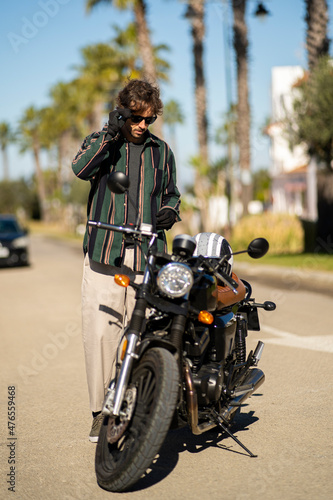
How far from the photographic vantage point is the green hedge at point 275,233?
20875mm

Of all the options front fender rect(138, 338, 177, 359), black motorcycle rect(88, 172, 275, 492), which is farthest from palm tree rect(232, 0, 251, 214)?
front fender rect(138, 338, 177, 359)

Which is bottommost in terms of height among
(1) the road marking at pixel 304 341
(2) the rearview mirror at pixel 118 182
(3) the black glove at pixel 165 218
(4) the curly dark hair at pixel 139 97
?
(1) the road marking at pixel 304 341

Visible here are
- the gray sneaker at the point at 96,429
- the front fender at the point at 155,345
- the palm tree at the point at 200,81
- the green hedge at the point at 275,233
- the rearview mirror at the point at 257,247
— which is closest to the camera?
the front fender at the point at 155,345

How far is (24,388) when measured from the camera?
6.03 meters

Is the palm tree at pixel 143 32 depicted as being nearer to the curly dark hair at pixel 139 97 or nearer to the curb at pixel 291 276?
the curb at pixel 291 276

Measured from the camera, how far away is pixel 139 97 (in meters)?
4.07

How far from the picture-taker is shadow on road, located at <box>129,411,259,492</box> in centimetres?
373

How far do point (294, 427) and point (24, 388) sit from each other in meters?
2.55

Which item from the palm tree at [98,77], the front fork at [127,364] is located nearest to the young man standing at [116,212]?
the front fork at [127,364]

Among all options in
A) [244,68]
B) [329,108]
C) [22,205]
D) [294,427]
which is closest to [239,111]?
[244,68]

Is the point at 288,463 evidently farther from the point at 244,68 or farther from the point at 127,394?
the point at 244,68

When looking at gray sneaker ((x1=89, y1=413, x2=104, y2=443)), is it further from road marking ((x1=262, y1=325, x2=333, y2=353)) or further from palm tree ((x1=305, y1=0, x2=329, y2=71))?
palm tree ((x1=305, y1=0, x2=329, y2=71))

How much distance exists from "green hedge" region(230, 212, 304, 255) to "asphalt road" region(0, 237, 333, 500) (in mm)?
12282

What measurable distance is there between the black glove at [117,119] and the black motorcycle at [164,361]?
38 centimetres
